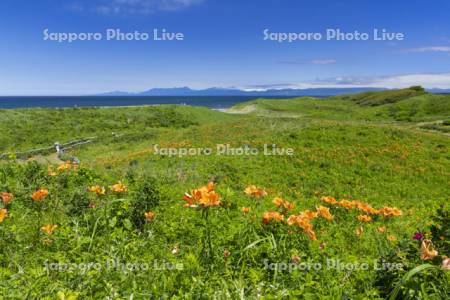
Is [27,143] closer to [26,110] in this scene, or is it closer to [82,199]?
[26,110]

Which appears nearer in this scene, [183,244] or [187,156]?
[183,244]

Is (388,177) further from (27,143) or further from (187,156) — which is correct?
Answer: (27,143)

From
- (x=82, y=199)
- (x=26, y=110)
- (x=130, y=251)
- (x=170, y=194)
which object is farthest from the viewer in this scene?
(x=26, y=110)

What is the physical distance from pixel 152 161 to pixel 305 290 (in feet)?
50.6

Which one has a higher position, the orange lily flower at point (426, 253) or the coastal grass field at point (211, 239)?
the orange lily flower at point (426, 253)

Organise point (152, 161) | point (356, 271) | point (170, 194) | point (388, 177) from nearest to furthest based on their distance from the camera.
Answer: point (356, 271) < point (170, 194) < point (388, 177) < point (152, 161)

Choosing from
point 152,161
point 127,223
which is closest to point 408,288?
point 127,223

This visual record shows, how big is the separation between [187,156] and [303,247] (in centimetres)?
1479

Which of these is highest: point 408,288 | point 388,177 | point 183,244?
point 408,288

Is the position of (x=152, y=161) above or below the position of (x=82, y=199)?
below

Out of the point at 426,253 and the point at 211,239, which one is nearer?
the point at 426,253

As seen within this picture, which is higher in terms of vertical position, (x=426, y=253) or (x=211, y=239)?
(x=426, y=253)

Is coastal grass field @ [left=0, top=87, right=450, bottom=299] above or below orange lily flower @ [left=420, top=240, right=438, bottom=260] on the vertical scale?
below

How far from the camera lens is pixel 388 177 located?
15.2 metres
